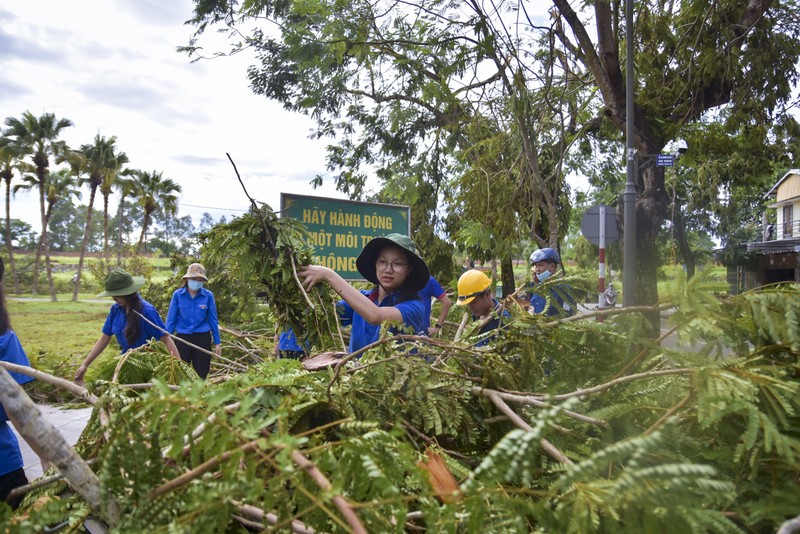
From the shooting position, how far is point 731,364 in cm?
108

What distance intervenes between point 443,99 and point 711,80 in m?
4.02

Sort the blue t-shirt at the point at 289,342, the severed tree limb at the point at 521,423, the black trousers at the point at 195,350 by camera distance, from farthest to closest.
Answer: the black trousers at the point at 195,350, the blue t-shirt at the point at 289,342, the severed tree limb at the point at 521,423

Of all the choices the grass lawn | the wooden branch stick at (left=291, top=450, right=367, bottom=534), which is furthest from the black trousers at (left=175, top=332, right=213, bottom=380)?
the wooden branch stick at (left=291, top=450, right=367, bottom=534)

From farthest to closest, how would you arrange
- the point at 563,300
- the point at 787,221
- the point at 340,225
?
the point at 787,221 → the point at 340,225 → the point at 563,300

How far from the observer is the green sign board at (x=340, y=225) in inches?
231

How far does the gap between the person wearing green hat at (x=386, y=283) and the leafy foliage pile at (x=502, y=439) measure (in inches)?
44.9

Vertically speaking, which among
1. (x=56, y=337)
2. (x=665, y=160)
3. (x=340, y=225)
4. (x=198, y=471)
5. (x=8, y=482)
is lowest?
(x=56, y=337)

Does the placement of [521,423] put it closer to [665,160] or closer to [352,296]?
[352,296]

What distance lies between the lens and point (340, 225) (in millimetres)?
6141

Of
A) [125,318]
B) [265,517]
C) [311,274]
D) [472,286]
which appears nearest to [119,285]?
[125,318]

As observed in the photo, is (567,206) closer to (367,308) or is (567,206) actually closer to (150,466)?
(367,308)

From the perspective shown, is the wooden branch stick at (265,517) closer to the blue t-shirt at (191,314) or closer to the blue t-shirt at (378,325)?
the blue t-shirt at (378,325)

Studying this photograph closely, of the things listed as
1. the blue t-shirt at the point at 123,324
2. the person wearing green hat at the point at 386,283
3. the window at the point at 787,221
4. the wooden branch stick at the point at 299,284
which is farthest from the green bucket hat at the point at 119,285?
the window at the point at 787,221

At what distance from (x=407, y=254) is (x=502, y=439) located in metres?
2.09
